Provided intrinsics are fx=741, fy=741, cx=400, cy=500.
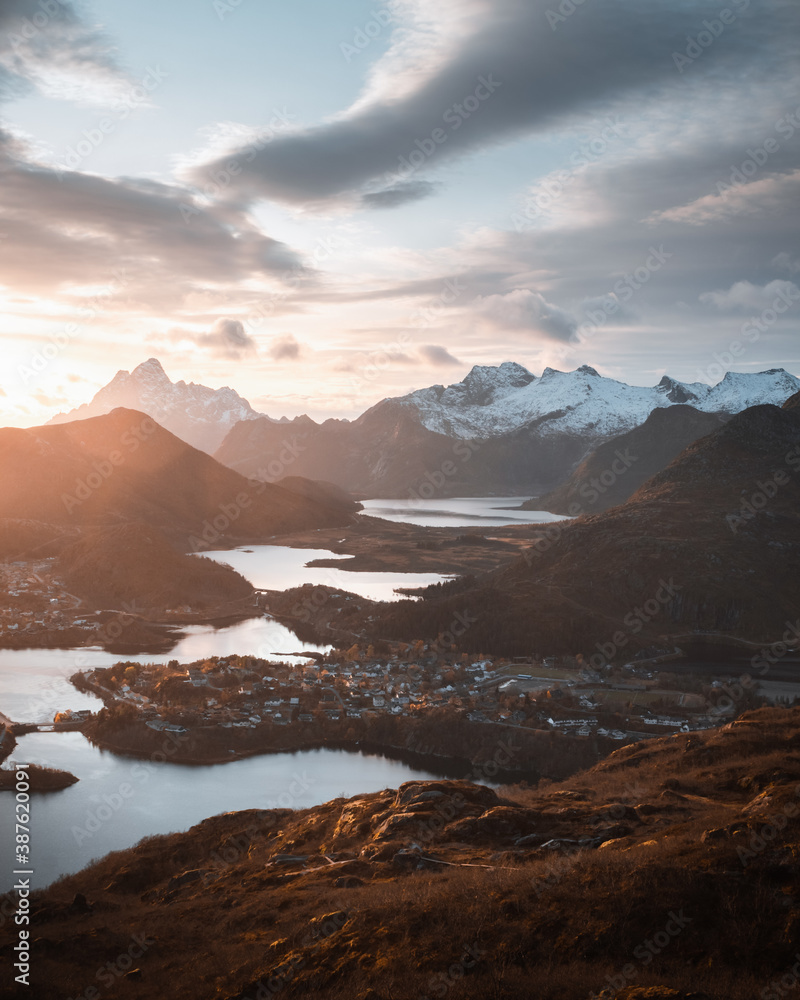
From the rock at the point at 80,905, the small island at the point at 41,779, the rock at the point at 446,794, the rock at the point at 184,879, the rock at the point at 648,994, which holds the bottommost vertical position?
the small island at the point at 41,779

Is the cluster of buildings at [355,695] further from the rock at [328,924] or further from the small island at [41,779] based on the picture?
the rock at [328,924]

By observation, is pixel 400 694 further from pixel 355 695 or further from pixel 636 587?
pixel 636 587

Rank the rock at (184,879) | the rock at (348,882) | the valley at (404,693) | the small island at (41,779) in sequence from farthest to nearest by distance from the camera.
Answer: the small island at (41,779)
the rock at (184,879)
the valley at (404,693)
the rock at (348,882)

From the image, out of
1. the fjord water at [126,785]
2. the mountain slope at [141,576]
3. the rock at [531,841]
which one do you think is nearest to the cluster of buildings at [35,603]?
the mountain slope at [141,576]

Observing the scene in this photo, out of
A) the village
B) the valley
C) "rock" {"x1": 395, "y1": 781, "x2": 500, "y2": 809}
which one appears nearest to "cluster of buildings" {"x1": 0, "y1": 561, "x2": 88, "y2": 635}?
the valley

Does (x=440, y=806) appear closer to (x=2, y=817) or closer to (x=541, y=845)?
(x=541, y=845)

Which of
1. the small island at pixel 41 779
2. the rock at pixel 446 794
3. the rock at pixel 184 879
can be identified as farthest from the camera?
the small island at pixel 41 779
